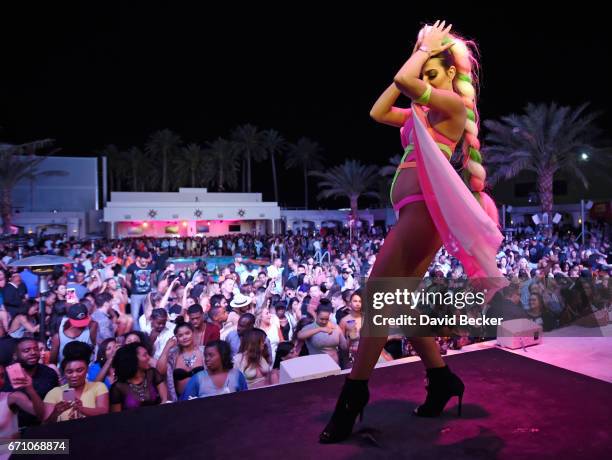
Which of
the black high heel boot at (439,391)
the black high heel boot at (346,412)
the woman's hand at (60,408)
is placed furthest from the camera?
the woman's hand at (60,408)

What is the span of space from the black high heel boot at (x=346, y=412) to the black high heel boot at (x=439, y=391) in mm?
453

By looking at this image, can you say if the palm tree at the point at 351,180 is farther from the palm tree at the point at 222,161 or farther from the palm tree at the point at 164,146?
the palm tree at the point at 164,146

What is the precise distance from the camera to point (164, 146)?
45.1m

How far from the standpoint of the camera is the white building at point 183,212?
31.6m

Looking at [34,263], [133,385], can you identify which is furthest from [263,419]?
[34,263]

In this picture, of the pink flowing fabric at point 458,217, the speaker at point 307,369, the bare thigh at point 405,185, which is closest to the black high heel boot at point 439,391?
the pink flowing fabric at point 458,217

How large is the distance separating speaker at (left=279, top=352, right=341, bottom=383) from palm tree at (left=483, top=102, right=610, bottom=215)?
16.8 meters

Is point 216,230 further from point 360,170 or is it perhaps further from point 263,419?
point 263,419

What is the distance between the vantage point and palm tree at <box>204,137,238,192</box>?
4328 centimetres

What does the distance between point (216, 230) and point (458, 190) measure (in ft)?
121

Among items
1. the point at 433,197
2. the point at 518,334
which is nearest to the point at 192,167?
the point at 518,334

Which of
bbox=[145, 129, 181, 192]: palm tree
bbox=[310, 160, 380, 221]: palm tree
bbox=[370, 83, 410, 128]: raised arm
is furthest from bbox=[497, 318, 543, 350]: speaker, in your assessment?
bbox=[145, 129, 181, 192]: palm tree

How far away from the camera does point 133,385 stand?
12.0ft

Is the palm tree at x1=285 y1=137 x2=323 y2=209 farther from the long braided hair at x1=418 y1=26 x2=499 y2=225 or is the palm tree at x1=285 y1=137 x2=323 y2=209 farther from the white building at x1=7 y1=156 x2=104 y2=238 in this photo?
the long braided hair at x1=418 y1=26 x2=499 y2=225
